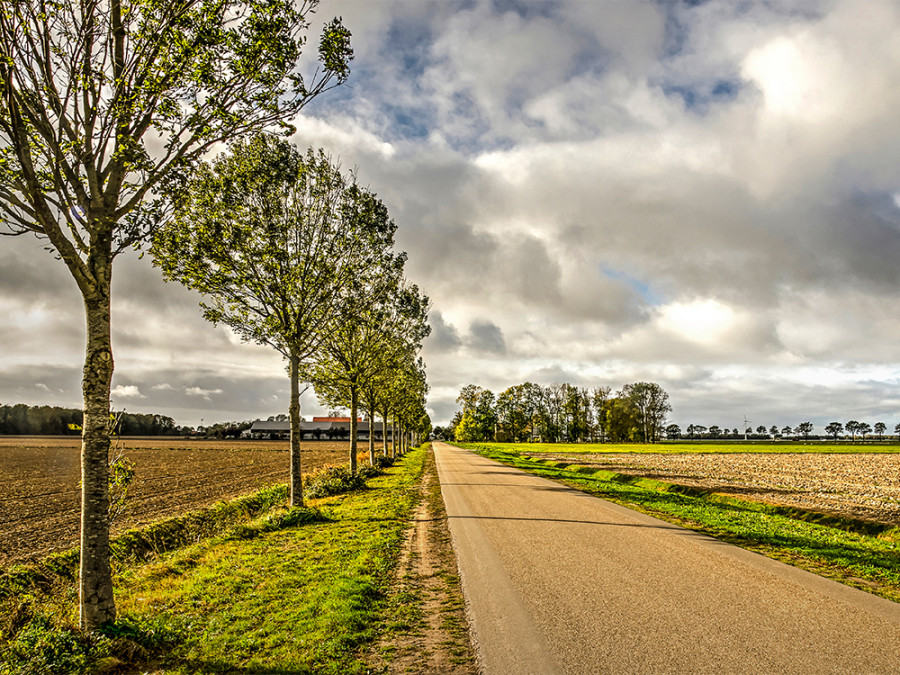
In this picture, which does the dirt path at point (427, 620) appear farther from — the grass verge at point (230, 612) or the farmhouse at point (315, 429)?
the farmhouse at point (315, 429)

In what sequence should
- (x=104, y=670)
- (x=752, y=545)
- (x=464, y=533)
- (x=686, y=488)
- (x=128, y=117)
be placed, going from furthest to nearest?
(x=686, y=488) < (x=464, y=533) < (x=752, y=545) < (x=128, y=117) < (x=104, y=670)

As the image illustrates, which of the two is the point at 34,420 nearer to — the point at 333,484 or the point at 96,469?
the point at 333,484

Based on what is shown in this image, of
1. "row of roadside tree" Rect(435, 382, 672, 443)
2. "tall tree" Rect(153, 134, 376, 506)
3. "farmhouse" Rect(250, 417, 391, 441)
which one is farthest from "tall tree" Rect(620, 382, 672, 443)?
"tall tree" Rect(153, 134, 376, 506)

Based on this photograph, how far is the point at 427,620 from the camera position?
7453 millimetres

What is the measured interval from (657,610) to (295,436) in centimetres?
1323

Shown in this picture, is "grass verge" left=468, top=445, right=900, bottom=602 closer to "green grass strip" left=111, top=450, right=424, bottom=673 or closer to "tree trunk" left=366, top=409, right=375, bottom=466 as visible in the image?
"green grass strip" left=111, top=450, right=424, bottom=673

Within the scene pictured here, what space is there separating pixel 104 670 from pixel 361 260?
1559cm

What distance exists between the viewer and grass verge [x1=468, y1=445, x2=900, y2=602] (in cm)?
978

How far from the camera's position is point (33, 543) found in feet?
53.0

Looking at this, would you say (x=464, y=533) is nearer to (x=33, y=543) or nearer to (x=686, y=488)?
(x=33, y=543)

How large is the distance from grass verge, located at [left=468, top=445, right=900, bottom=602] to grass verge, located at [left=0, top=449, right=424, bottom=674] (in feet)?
28.1

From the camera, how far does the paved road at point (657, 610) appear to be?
5.88 meters

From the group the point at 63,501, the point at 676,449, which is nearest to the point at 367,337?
the point at 63,501

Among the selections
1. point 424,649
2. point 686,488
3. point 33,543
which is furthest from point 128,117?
point 686,488
